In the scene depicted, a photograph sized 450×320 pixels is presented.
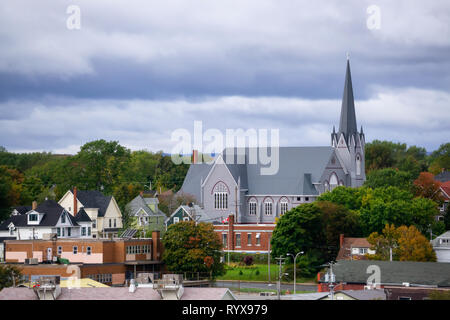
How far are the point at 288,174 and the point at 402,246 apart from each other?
45.5 metres

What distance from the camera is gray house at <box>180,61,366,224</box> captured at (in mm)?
122500

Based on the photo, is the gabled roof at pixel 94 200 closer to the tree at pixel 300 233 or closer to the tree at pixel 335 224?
the tree at pixel 300 233

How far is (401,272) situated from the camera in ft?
227

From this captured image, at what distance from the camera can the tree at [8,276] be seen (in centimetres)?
6134

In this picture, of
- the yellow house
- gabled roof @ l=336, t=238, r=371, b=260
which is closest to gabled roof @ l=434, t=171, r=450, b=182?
the yellow house

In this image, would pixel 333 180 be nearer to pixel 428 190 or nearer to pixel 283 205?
pixel 283 205

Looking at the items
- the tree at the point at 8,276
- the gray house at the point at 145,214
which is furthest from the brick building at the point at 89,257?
the gray house at the point at 145,214

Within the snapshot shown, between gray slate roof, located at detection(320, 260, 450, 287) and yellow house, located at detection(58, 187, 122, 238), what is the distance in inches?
1690

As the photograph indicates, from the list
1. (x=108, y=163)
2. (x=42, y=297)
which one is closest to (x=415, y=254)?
(x=42, y=297)

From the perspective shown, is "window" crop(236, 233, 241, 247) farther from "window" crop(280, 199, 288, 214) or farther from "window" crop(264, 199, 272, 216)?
"window" crop(264, 199, 272, 216)

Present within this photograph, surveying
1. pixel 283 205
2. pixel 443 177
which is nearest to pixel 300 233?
pixel 283 205

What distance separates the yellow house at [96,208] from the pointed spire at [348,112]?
37503mm
